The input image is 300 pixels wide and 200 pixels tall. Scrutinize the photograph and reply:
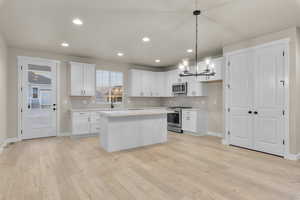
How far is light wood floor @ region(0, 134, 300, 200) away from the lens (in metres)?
2.13

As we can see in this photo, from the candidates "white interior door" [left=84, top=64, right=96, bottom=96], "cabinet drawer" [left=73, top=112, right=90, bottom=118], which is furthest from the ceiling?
"cabinet drawer" [left=73, top=112, right=90, bottom=118]

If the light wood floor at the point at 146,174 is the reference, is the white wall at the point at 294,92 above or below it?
above

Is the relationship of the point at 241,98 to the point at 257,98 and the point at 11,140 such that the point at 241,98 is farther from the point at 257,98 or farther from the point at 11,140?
the point at 11,140

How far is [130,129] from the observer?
4.11 metres

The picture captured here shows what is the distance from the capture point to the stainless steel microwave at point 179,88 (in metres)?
6.22

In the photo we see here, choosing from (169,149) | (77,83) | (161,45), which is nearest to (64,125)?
(77,83)

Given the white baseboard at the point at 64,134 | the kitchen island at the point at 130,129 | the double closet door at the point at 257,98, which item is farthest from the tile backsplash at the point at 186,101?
the white baseboard at the point at 64,134

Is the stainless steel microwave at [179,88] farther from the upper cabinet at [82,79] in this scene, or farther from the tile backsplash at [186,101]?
the upper cabinet at [82,79]

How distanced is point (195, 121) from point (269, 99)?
2.39 m

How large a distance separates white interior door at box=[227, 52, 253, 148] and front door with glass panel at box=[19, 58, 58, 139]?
5.46 metres

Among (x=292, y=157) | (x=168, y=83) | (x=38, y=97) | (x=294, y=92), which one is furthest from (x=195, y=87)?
(x=38, y=97)

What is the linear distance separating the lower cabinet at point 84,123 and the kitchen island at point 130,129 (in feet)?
4.18

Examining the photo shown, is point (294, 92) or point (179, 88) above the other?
point (179, 88)

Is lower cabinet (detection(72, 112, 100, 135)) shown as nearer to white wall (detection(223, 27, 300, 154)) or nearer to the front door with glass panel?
the front door with glass panel
